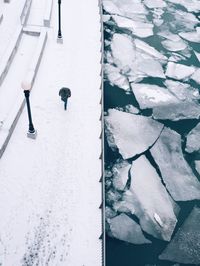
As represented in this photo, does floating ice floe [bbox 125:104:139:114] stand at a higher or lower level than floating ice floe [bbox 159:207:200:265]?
higher

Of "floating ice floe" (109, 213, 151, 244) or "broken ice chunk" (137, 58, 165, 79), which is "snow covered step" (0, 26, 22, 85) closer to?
"broken ice chunk" (137, 58, 165, 79)

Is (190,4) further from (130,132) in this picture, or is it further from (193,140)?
(130,132)

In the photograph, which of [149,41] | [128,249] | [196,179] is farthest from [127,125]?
[149,41]

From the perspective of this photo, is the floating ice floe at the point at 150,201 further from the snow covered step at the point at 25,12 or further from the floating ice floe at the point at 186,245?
the snow covered step at the point at 25,12

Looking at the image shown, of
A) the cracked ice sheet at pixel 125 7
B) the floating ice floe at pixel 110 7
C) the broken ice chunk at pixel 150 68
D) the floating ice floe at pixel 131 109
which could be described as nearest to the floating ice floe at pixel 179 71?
the broken ice chunk at pixel 150 68

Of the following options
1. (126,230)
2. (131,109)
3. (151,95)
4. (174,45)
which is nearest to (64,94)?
(131,109)

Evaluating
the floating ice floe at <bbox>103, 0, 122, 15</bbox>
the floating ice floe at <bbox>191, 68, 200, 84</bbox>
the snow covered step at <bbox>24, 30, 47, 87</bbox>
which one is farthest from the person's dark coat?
the floating ice floe at <bbox>103, 0, 122, 15</bbox>
